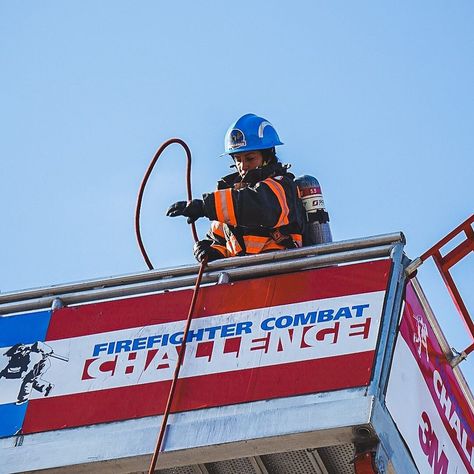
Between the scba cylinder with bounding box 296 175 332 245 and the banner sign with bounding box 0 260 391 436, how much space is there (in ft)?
3.35

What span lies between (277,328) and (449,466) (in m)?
1.59

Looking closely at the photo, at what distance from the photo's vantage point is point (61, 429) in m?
9.27

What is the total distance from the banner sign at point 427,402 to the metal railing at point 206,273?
1.30ft

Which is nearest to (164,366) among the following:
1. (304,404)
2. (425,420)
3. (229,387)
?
(229,387)

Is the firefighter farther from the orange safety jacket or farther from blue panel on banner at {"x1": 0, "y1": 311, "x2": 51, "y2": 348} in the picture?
blue panel on banner at {"x1": 0, "y1": 311, "x2": 51, "y2": 348}

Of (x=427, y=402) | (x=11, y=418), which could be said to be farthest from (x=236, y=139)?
(x=11, y=418)

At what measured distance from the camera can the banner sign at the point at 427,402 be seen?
8897mm

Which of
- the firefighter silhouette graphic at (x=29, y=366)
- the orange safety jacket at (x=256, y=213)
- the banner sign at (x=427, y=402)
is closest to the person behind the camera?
the banner sign at (x=427, y=402)

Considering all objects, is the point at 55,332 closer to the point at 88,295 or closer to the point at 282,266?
the point at 88,295

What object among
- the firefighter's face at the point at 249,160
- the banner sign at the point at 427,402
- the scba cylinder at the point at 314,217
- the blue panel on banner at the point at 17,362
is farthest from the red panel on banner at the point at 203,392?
the firefighter's face at the point at 249,160

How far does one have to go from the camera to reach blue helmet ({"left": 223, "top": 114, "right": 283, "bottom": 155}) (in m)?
10.9

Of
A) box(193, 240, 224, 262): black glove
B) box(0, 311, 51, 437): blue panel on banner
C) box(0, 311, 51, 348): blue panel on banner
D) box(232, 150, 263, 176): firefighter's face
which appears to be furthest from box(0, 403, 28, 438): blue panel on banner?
box(232, 150, 263, 176): firefighter's face

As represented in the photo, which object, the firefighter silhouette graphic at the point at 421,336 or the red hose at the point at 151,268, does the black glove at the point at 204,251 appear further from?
the firefighter silhouette graphic at the point at 421,336

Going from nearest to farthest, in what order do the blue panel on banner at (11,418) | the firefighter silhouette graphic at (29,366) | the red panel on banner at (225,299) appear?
the red panel on banner at (225,299)
the blue panel on banner at (11,418)
the firefighter silhouette graphic at (29,366)
